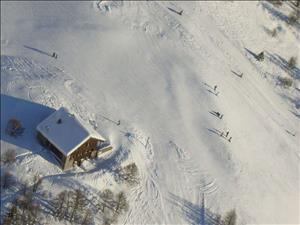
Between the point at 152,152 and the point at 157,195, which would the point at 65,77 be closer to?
the point at 152,152

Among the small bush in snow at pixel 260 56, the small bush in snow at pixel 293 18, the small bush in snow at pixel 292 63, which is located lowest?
the small bush in snow at pixel 260 56

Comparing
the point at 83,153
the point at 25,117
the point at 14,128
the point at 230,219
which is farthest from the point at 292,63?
the point at 14,128

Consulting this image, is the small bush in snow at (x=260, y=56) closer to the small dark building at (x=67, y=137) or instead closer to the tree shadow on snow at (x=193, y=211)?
the tree shadow on snow at (x=193, y=211)

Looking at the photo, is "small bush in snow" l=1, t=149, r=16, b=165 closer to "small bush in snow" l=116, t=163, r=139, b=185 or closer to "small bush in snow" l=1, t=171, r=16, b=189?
"small bush in snow" l=1, t=171, r=16, b=189

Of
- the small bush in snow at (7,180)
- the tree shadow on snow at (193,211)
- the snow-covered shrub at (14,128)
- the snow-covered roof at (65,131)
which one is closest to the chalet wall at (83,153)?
the snow-covered roof at (65,131)

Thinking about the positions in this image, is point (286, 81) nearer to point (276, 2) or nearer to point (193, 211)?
point (276, 2)

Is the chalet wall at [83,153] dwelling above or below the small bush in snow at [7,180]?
above

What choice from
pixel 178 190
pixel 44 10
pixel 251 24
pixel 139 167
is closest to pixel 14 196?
pixel 139 167
